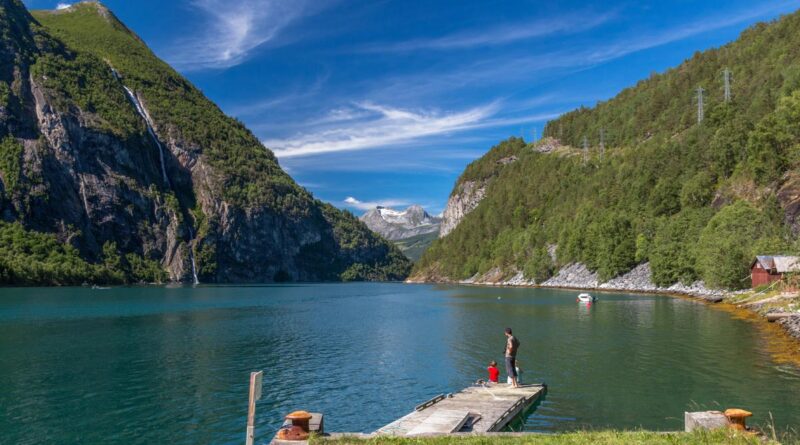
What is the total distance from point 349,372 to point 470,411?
55.4ft

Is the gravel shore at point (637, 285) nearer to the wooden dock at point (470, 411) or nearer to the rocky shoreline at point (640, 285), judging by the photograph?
the rocky shoreline at point (640, 285)

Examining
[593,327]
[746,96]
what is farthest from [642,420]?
[746,96]

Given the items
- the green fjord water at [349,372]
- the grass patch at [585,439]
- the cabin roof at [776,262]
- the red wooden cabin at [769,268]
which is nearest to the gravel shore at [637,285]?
the red wooden cabin at [769,268]

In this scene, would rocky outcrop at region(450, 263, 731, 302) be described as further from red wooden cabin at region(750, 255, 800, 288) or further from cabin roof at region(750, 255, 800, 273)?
cabin roof at region(750, 255, 800, 273)

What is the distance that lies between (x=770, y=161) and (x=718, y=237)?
2766 centimetres

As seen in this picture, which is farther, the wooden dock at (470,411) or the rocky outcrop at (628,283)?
the rocky outcrop at (628,283)

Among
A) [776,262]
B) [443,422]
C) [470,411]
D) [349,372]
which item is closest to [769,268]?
[776,262]

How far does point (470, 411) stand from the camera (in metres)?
27.7

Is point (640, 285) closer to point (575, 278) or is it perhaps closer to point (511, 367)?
point (575, 278)

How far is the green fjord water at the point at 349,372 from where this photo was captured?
95.3 ft

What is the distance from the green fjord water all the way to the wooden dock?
133 cm

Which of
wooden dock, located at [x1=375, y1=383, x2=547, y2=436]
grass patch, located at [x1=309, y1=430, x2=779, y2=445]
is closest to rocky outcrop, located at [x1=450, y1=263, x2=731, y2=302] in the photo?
wooden dock, located at [x1=375, y1=383, x2=547, y2=436]

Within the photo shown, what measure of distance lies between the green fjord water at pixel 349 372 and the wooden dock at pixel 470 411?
133 cm

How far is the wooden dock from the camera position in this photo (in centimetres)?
2423
